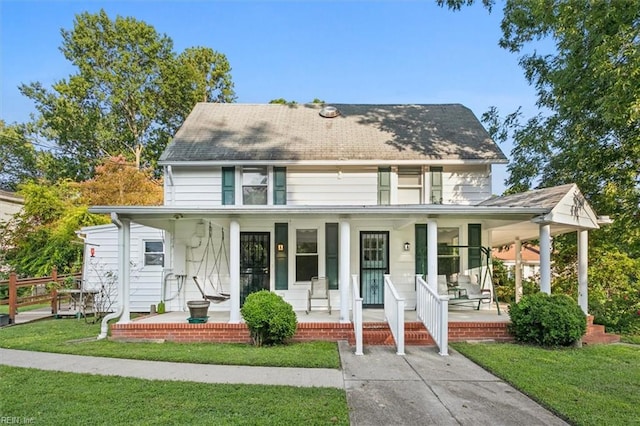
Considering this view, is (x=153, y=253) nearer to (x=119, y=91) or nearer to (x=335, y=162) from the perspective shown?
(x=335, y=162)

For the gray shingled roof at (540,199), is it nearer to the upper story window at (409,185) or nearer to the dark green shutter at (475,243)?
Result: the dark green shutter at (475,243)

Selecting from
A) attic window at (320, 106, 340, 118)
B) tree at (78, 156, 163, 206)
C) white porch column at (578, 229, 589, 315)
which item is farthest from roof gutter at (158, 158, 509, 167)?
tree at (78, 156, 163, 206)

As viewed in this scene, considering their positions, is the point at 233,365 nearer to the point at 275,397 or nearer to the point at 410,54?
the point at 275,397

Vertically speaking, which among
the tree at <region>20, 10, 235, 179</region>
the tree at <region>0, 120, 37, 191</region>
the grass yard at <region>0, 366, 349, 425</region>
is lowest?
the grass yard at <region>0, 366, 349, 425</region>

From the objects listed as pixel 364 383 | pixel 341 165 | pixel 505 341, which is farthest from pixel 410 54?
pixel 364 383

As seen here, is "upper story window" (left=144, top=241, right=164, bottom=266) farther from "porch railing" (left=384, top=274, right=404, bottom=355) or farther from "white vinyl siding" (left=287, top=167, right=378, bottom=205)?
"porch railing" (left=384, top=274, right=404, bottom=355)

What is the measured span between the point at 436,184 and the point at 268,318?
601cm

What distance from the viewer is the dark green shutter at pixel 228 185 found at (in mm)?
10297

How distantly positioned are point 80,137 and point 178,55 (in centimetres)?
805

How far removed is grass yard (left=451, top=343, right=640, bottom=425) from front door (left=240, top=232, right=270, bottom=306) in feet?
15.6

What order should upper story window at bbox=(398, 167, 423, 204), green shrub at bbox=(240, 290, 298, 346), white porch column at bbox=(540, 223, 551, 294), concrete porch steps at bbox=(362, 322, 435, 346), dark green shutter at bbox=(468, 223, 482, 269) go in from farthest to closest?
upper story window at bbox=(398, 167, 423, 204)
dark green shutter at bbox=(468, 223, 482, 269)
white porch column at bbox=(540, 223, 551, 294)
concrete porch steps at bbox=(362, 322, 435, 346)
green shrub at bbox=(240, 290, 298, 346)

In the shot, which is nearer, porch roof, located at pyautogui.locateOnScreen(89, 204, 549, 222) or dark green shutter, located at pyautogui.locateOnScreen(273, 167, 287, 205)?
porch roof, located at pyautogui.locateOnScreen(89, 204, 549, 222)

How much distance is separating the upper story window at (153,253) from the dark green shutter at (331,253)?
16.2ft

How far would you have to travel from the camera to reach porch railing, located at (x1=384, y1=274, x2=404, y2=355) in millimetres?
6685
